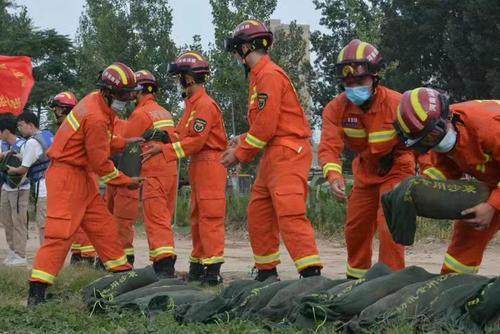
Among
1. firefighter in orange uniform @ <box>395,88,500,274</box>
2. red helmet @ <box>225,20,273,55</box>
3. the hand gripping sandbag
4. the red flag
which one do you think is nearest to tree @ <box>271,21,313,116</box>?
the red flag

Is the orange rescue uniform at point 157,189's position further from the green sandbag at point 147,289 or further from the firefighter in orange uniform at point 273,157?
the green sandbag at point 147,289

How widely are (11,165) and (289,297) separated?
6.27m

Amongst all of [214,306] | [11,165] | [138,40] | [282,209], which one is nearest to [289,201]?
[282,209]

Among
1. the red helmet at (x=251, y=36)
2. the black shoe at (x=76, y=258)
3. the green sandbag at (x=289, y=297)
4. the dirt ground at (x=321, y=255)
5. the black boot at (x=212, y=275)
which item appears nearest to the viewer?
the green sandbag at (x=289, y=297)

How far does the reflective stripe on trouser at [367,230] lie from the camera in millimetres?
7758

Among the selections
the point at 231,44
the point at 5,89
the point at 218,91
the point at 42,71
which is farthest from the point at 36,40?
the point at 231,44

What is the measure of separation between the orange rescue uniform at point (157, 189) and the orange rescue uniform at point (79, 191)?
4.37ft

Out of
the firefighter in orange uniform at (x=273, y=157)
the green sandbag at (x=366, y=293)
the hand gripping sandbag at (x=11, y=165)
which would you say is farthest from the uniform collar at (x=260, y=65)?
the hand gripping sandbag at (x=11, y=165)

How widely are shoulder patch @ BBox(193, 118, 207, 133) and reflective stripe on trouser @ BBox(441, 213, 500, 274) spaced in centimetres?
349

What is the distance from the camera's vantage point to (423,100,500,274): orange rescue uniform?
5973 mm

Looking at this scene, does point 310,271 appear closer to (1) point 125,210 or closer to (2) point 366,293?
(2) point 366,293

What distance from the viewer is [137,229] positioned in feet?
61.2

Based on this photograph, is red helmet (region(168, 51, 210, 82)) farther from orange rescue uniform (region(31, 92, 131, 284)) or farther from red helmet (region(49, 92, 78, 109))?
red helmet (region(49, 92, 78, 109))

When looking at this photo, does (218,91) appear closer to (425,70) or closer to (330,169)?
(425,70)
